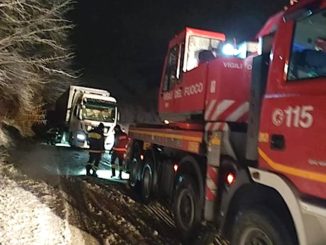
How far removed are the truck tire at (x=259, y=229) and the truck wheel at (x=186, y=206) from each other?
158cm

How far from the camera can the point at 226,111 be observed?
5.55 metres

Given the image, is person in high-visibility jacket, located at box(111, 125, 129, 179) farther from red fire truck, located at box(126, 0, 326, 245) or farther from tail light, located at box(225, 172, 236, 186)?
tail light, located at box(225, 172, 236, 186)

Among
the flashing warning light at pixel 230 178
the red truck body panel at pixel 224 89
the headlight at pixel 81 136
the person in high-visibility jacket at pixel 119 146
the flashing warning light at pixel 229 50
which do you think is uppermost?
the flashing warning light at pixel 229 50

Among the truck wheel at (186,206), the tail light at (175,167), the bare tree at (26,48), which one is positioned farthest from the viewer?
the bare tree at (26,48)

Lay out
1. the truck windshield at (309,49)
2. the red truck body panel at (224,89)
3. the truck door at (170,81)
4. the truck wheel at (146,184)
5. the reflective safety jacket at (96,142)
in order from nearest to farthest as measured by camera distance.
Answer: the truck windshield at (309,49) → the red truck body panel at (224,89) → the truck door at (170,81) → the truck wheel at (146,184) → the reflective safety jacket at (96,142)

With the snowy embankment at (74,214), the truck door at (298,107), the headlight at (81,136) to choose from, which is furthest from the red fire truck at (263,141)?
the headlight at (81,136)

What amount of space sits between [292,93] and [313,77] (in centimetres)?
26

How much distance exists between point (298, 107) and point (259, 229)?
1.20 metres

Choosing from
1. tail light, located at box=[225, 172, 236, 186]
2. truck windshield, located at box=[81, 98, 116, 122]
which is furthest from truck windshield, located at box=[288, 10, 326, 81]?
truck windshield, located at box=[81, 98, 116, 122]

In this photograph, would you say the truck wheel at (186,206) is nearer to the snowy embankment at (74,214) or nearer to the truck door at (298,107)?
the snowy embankment at (74,214)

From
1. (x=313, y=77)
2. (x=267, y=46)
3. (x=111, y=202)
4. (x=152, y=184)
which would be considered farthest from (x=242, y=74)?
(x=111, y=202)

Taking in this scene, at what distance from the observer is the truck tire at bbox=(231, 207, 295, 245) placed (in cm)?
345

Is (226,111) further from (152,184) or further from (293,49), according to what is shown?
(152,184)

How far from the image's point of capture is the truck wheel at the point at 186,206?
576 cm
